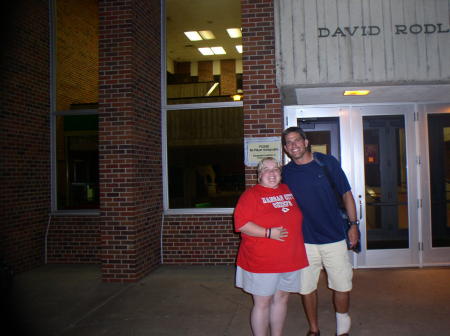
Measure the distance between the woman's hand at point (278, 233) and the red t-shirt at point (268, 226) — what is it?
4 cm

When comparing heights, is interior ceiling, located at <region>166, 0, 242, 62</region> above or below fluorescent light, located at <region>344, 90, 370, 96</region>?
above

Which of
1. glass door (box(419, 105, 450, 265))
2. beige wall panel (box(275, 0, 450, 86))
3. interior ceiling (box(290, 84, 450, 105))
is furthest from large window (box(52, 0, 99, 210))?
glass door (box(419, 105, 450, 265))

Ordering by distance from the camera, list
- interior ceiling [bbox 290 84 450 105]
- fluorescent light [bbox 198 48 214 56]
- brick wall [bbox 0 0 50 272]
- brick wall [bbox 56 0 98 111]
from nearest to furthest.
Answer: interior ceiling [bbox 290 84 450 105] < brick wall [bbox 0 0 50 272] < brick wall [bbox 56 0 98 111] < fluorescent light [bbox 198 48 214 56]

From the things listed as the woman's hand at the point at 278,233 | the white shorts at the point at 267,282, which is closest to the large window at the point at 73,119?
the white shorts at the point at 267,282

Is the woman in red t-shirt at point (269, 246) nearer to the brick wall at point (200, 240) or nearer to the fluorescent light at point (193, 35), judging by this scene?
the brick wall at point (200, 240)

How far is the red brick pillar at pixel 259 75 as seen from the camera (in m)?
5.58

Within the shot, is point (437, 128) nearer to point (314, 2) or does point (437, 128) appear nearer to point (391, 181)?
point (391, 181)

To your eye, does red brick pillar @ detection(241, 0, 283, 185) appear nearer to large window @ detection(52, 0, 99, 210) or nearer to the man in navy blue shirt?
the man in navy blue shirt

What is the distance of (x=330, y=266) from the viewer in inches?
138

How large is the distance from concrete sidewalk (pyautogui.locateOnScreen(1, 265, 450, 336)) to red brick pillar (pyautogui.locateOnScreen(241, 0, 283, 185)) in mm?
1848

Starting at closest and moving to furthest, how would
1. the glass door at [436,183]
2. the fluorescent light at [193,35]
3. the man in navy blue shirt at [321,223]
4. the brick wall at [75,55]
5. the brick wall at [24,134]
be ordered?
the man in navy blue shirt at [321,223] → the glass door at [436,183] → the brick wall at [24,134] → the fluorescent light at [193,35] → the brick wall at [75,55]

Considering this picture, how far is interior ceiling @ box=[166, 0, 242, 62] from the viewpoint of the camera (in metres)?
7.17

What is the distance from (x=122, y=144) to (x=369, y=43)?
13.0 feet

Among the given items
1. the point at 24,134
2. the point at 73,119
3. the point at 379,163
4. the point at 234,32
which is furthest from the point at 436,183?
the point at 24,134
